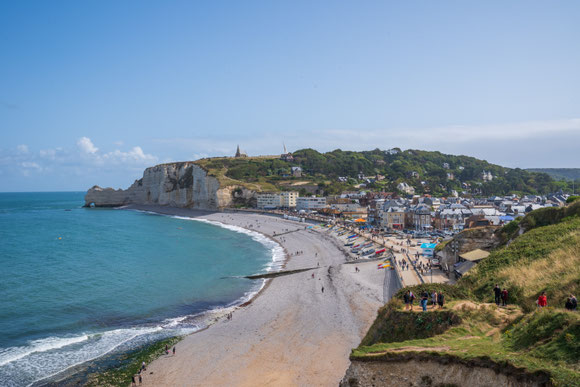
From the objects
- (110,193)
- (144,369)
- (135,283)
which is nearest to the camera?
(144,369)

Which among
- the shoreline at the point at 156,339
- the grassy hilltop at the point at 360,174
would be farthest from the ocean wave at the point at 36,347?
the grassy hilltop at the point at 360,174

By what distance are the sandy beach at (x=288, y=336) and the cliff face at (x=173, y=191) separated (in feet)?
221

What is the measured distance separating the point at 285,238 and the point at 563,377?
54.0m

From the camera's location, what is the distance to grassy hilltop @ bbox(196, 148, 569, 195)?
114625 millimetres

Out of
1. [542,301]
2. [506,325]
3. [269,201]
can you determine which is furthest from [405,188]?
[506,325]

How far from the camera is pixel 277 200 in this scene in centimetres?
9869

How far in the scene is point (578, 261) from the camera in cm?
1448

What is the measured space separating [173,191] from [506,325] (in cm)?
11054

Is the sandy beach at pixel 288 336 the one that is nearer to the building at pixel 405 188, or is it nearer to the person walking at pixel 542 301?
the person walking at pixel 542 301

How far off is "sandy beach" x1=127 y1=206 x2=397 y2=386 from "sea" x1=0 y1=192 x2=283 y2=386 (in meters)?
2.52

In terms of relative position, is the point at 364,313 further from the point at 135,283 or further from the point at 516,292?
the point at 135,283

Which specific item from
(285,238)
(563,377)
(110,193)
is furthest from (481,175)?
(563,377)

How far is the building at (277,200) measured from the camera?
98188 mm

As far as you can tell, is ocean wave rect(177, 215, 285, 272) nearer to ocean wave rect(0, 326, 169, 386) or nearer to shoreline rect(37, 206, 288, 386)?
shoreline rect(37, 206, 288, 386)
